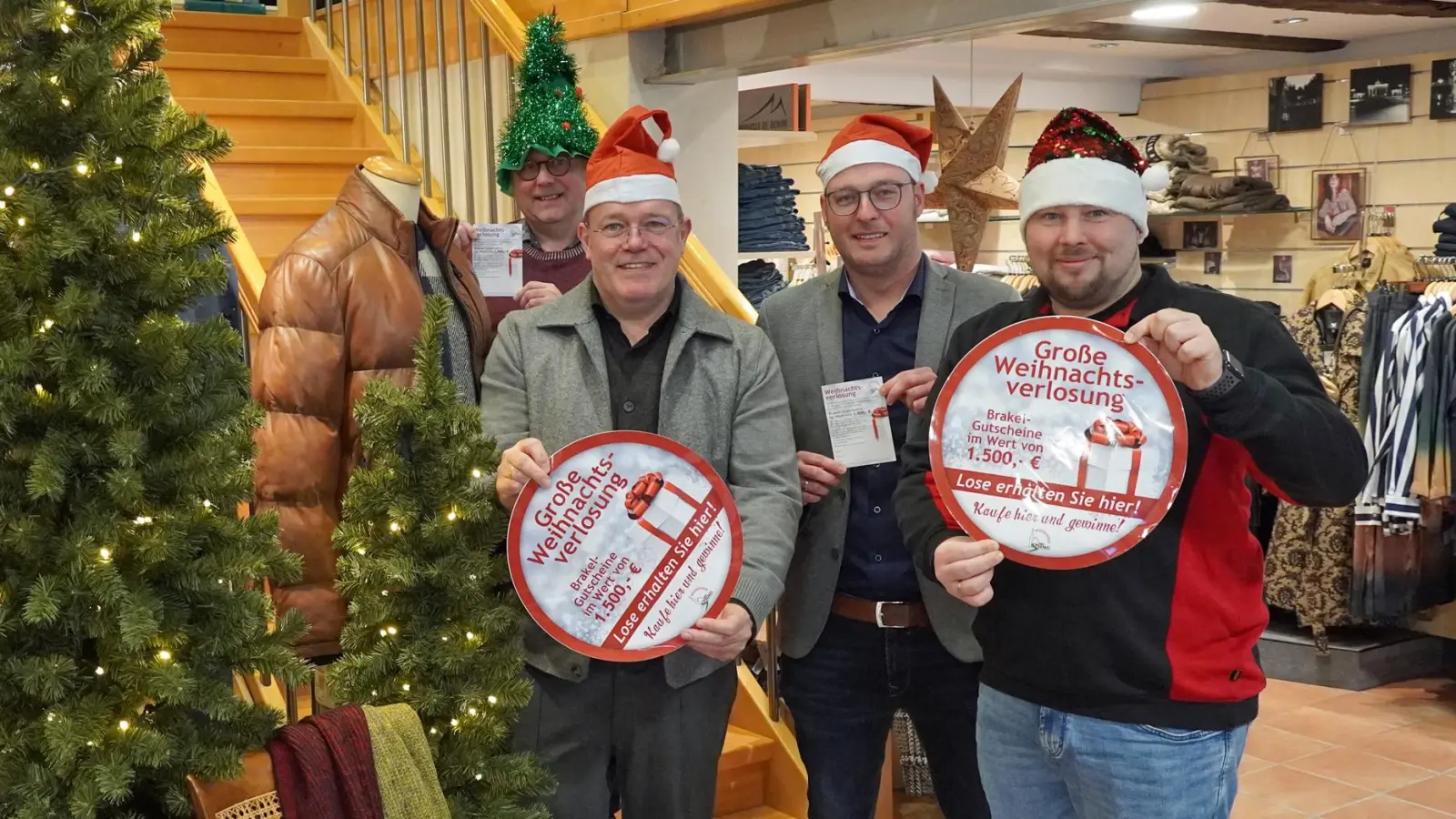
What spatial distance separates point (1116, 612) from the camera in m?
1.79

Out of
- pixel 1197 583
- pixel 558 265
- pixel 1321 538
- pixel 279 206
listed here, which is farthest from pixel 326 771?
pixel 1321 538

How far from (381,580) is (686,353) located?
61cm

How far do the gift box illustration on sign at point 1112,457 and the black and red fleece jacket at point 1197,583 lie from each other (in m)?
0.07

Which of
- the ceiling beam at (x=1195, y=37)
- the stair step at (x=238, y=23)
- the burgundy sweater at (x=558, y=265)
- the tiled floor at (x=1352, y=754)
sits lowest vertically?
the tiled floor at (x=1352, y=754)

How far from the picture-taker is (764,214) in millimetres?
5039

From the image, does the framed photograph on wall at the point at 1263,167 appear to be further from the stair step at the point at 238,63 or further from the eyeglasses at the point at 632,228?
the eyeglasses at the point at 632,228

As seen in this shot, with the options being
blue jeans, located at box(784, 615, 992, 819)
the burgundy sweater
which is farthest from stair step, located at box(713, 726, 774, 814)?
the burgundy sweater

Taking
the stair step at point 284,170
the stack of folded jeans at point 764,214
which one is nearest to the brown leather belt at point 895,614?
the stack of folded jeans at point 764,214

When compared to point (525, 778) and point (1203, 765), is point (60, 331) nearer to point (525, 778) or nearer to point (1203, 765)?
point (525, 778)

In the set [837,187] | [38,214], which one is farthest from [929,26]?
[38,214]

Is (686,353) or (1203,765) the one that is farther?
(686,353)

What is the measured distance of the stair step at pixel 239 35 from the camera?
242 inches

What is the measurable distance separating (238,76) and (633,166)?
4.09 meters

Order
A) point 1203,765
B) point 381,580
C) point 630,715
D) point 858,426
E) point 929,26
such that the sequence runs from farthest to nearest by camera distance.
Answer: point 929,26 < point 858,426 < point 630,715 < point 381,580 < point 1203,765
